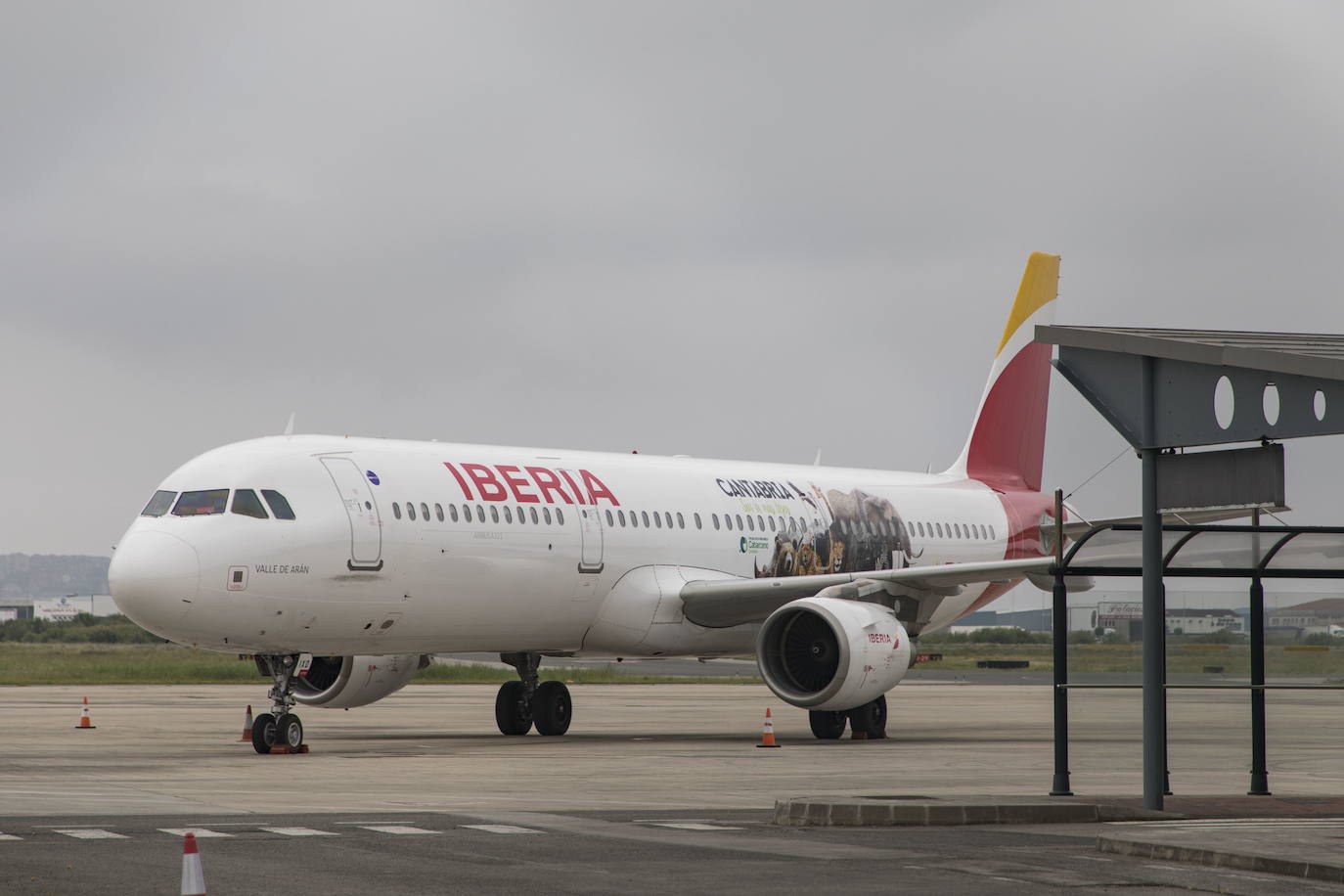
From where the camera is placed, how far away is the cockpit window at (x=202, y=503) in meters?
21.2

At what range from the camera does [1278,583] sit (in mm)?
17172

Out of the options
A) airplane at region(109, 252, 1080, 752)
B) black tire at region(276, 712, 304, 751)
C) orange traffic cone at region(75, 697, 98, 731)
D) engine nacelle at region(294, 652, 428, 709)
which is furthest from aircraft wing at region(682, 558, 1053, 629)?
orange traffic cone at region(75, 697, 98, 731)

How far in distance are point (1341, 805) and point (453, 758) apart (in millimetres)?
9799

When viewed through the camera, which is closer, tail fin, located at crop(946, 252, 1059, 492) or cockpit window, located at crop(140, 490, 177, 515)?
cockpit window, located at crop(140, 490, 177, 515)

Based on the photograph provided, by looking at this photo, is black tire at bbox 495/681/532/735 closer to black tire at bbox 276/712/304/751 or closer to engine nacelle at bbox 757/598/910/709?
engine nacelle at bbox 757/598/910/709

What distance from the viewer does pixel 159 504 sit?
2155cm

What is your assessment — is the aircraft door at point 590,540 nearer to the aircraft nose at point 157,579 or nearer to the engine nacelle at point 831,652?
the engine nacelle at point 831,652

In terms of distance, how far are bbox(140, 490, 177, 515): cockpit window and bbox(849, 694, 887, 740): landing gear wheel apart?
30.6ft

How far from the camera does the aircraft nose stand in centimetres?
2041

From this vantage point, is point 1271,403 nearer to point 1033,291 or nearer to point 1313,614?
point 1313,614

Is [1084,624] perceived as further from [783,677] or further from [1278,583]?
[783,677]

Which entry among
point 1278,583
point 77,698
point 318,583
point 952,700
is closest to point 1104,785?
point 1278,583

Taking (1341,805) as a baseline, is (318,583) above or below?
above

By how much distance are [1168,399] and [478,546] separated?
11404 mm
